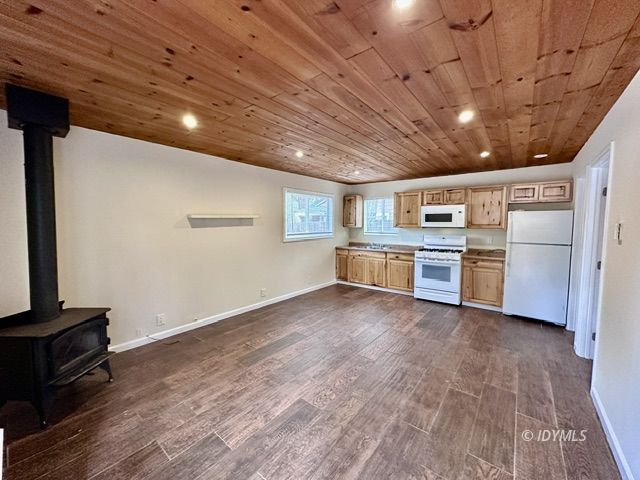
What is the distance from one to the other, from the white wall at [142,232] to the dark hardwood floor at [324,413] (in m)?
0.62

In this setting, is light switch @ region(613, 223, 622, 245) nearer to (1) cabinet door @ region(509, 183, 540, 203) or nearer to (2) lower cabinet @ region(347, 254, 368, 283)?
(1) cabinet door @ region(509, 183, 540, 203)

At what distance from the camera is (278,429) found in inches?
76.9

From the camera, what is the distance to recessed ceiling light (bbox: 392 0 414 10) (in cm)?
114

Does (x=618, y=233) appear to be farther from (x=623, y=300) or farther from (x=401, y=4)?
(x=401, y=4)

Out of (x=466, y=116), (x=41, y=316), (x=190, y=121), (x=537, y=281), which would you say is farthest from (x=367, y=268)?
(x=41, y=316)

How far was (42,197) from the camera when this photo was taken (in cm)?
218

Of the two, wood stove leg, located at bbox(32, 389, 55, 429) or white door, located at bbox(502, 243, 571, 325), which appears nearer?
wood stove leg, located at bbox(32, 389, 55, 429)

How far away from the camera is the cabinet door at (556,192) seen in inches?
155

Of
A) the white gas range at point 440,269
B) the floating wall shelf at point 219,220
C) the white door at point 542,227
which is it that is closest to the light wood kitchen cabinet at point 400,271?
Answer: the white gas range at point 440,269

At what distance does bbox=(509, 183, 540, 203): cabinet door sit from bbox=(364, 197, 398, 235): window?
2.27 metres

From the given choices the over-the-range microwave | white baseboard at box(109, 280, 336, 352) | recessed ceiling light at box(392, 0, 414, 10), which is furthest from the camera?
the over-the-range microwave

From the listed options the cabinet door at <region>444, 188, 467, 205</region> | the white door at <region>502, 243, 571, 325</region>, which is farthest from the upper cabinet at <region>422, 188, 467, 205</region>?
the white door at <region>502, 243, 571, 325</region>

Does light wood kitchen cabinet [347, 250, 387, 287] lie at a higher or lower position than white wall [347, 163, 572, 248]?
lower

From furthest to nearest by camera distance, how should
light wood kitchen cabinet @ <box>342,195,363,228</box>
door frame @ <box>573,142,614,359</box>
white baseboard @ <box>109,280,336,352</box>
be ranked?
light wood kitchen cabinet @ <box>342,195,363,228</box>
white baseboard @ <box>109,280,336,352</box>
door frame @ <box>573,142,614,359</box>
